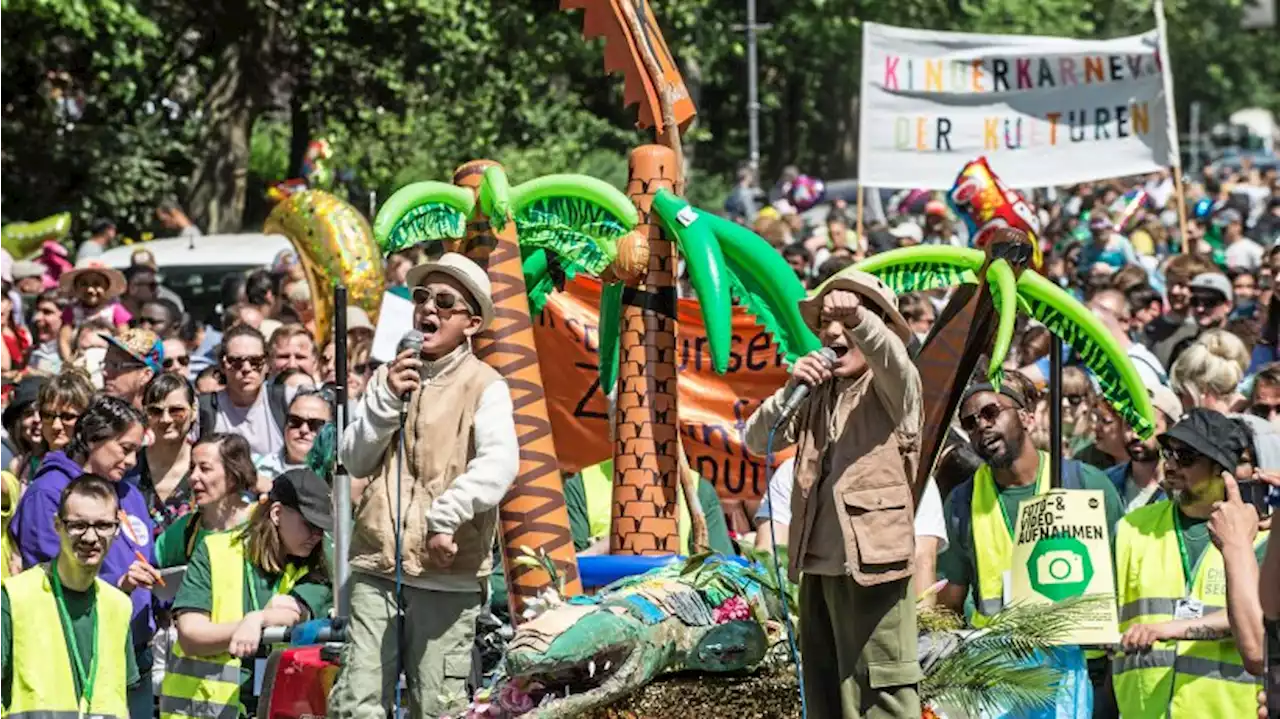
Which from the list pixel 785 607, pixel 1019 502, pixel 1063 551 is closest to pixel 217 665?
pixel 785 607

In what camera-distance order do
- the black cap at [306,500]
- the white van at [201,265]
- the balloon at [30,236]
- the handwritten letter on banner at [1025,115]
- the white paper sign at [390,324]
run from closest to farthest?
the black cap at [306,500]
the white paper sign at [390,324]
the handwritten letter on banner at [1025,115]
the balloon at [30,236]
the white van at [201,265]

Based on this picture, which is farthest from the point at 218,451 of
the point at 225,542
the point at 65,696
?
the point at 65,696

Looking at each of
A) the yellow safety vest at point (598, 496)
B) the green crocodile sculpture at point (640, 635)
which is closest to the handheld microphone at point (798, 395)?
the green crocodile sculpture at point (640, 635)

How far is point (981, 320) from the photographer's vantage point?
8359 mm

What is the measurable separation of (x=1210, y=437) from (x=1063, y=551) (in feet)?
1.96

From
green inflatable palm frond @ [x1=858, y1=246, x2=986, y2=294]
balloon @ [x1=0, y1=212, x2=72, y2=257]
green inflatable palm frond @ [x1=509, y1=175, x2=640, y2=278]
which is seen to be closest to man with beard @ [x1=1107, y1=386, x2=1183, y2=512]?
green inflatable palm frond @ [x1=858, y1=246, x2=986, y2=294]

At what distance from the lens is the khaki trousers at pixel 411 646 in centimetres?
779

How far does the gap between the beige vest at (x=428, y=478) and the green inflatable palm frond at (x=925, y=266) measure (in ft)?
4.50

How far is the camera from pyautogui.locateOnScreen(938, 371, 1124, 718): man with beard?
905cm

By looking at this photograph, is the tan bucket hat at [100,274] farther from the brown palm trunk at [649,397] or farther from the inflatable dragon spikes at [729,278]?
the inflatable dragon spikes at [729,278]

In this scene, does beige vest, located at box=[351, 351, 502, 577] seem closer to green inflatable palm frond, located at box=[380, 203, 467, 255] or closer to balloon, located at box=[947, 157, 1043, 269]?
green inflatable palm frond, located at box=[380, 203, 467, 255]

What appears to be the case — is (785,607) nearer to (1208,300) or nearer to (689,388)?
(689,388)

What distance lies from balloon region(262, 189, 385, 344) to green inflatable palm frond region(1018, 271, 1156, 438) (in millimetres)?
5435

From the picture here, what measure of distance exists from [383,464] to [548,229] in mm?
1390
